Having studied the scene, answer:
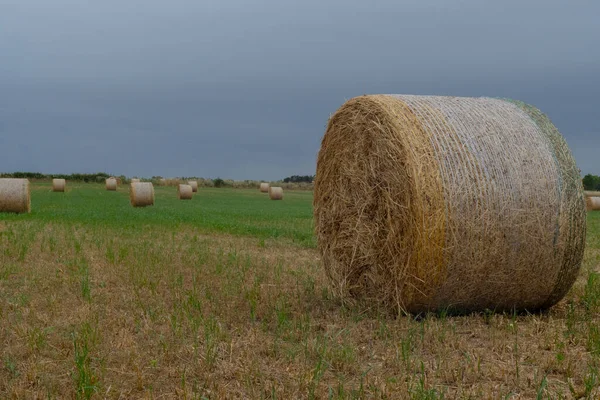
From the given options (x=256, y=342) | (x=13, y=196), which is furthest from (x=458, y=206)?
(x=13, y=196)

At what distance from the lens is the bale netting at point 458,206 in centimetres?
674

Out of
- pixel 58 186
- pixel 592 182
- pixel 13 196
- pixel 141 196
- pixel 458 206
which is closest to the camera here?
pixel 458 206

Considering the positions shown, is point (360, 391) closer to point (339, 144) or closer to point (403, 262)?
point (403, 262)

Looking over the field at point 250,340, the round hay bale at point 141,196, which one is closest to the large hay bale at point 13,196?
the round hay bale at point 141,196

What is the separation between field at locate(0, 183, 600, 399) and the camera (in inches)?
191

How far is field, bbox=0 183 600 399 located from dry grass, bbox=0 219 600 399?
17mm

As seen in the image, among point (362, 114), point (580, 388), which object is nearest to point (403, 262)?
point (362, 114)

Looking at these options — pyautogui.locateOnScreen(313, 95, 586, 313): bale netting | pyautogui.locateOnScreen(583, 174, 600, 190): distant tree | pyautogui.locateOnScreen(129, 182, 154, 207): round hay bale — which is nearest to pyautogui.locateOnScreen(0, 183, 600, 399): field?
pyautogui.locateOnScreen(313, 95, 586, 313): bale netting

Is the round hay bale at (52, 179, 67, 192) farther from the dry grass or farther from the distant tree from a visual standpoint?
the distant tree

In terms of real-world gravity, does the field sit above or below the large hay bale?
below

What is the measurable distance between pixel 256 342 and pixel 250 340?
6 centimetres

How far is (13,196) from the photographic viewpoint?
2072cm

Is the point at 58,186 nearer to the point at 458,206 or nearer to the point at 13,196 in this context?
the point at 13,196

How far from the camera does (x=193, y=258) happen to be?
1131 cm
